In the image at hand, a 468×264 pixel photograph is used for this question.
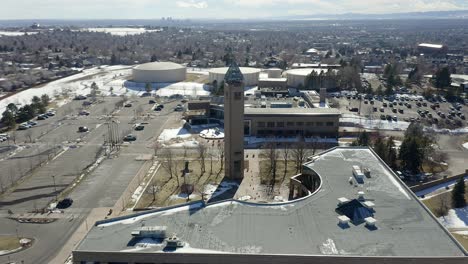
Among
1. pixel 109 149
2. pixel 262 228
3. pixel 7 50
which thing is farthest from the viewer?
pixel 7 50

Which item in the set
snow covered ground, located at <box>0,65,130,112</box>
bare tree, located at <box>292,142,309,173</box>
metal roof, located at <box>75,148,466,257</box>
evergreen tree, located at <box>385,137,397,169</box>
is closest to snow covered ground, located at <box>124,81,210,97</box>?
snow covered ground, located at <box>0,65,130,112</box>

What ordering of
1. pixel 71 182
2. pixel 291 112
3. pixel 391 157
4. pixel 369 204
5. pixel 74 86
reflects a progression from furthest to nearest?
pixel 74 86
pixel 291 112
pixel 391 157
pixel 71 182
pixel 369 204

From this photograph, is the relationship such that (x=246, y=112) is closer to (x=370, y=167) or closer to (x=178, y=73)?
(x=370, y=167)

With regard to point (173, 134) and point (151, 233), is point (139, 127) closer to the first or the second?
point (173, 134)

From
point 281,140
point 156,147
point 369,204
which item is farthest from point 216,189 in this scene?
point 281,140

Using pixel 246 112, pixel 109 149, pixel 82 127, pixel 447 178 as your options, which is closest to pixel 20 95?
pixel 82 127

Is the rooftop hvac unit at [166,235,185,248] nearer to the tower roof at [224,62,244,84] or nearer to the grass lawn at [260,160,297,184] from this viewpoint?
the grass lawn at [260,160,297,184]

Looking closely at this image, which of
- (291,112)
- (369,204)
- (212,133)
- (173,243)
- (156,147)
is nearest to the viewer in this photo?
(173,243)
